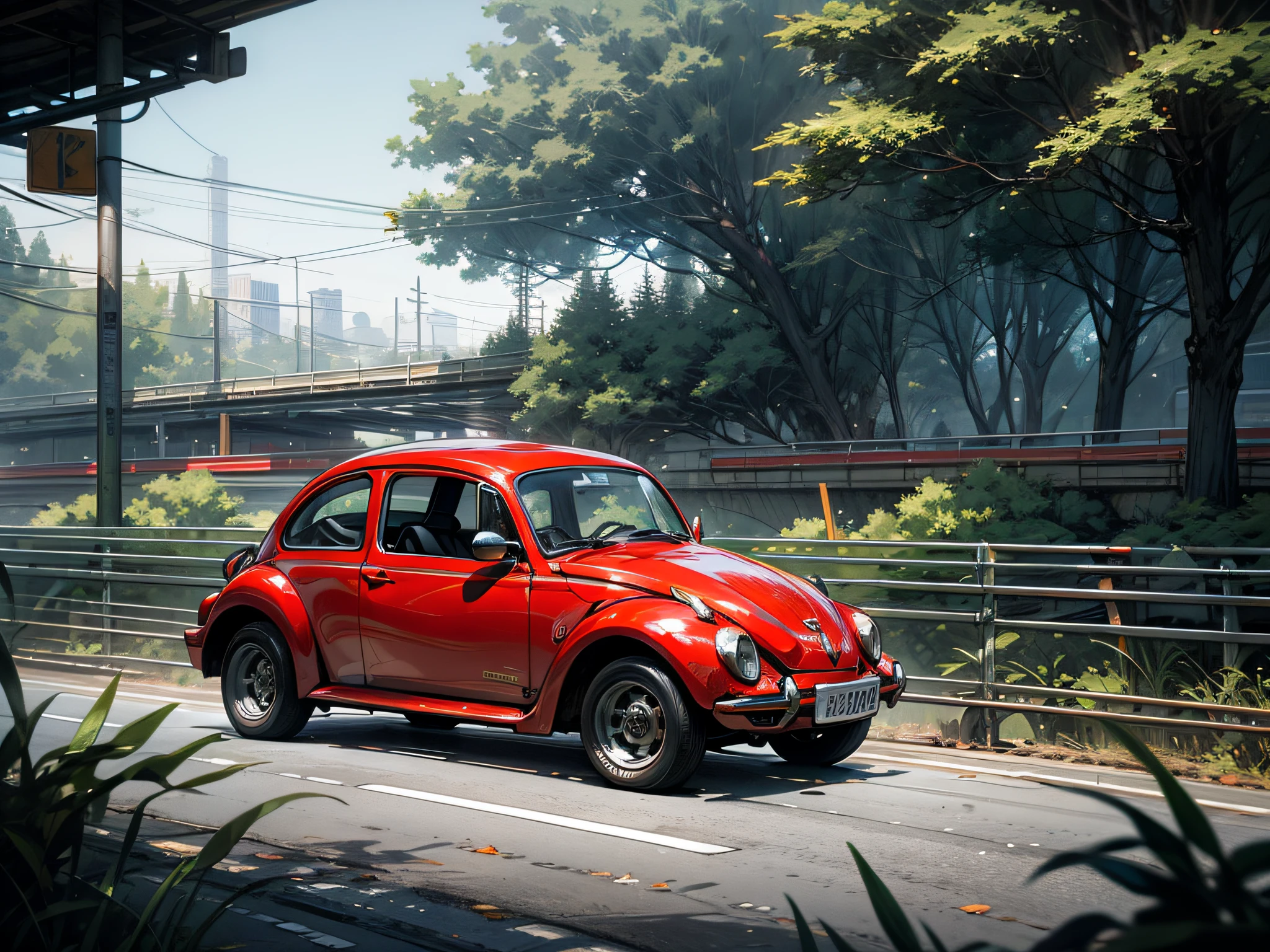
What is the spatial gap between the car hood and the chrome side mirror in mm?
400

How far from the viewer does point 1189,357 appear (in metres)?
20.8

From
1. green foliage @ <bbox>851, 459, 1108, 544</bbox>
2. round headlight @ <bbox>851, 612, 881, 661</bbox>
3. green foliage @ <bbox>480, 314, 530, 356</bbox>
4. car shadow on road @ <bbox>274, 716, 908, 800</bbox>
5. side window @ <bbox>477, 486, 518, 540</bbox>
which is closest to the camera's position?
car shadow on road @ <bbox>274, 716, 908, 800</bbox>

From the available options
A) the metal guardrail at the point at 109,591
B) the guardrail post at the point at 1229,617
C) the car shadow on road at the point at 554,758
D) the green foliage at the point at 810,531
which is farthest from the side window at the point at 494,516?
the green foliage at the point at 810,531

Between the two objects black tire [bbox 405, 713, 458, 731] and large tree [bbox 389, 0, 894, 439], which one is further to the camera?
large tree [bbox 389, 0, 894, 439]

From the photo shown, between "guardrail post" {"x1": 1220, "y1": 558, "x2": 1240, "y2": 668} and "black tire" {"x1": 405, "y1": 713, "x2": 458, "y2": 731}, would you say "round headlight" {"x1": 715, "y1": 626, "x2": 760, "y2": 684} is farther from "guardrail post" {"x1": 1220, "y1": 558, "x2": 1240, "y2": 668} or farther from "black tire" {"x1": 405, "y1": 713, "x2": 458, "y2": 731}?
"guardrail post" {"x1": 1220, "y1": 558, "x2": 1240, "y2": 668}

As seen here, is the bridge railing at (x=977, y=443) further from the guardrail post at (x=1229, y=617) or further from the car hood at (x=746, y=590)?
the car hood at (x=746, y=590)

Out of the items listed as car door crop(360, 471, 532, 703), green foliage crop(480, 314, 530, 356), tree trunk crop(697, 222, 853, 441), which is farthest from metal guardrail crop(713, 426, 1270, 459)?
car door crop(360, 471, 532, 703)

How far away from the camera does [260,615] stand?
8938mm

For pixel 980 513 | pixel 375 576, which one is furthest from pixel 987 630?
pixel 980 513

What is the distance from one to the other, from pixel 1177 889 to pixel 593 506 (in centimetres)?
678

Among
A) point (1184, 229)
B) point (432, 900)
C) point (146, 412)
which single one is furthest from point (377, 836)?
point (146, 412)

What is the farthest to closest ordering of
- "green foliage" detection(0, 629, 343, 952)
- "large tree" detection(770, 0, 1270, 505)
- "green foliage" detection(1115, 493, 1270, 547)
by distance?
"green foliage" detection(1115, 493, 1270, 547) < "large tree" detection(770, 0, 1270, 505) < "green foliage" detection(0, 629, 343, 952)

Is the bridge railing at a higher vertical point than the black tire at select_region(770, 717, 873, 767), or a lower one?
higher

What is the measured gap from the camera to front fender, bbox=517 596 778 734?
6.55 metres
